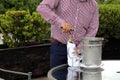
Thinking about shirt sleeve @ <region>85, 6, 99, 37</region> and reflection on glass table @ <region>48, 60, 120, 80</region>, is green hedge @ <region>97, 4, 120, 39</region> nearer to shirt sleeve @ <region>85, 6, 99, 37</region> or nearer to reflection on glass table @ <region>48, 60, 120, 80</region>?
shirt sleeve @ <region>85, 6, 99, 37</region>

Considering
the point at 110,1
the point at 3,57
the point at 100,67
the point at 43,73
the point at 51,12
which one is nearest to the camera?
the point at 100,67

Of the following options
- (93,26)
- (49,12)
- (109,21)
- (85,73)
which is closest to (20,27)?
(109,21)

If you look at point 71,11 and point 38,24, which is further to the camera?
point 38,24

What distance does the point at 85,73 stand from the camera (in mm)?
2719

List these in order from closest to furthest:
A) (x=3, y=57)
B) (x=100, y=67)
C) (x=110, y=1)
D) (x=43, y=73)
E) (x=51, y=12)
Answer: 1. (x=100, y=67)
2. (x=51, y=12)
3. (x=3, y=57)
4. (x=43, y=73)
5. (x=110, y=1)

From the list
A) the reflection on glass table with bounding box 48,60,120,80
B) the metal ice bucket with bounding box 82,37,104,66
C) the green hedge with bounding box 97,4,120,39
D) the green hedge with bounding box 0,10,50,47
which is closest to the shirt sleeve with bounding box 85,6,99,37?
the reflection on glass table with bounding box 48,60,120,80

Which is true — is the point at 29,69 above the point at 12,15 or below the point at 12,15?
below

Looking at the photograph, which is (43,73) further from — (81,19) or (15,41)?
(81,19)

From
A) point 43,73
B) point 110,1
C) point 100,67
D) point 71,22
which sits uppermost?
point 110,1

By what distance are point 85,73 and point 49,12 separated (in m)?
0.74

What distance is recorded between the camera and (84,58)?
2.77 meters

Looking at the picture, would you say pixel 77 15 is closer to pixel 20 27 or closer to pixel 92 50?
pixel 92 50

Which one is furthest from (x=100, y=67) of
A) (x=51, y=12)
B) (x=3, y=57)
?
(x=3, y=57)

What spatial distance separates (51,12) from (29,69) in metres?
3.52
